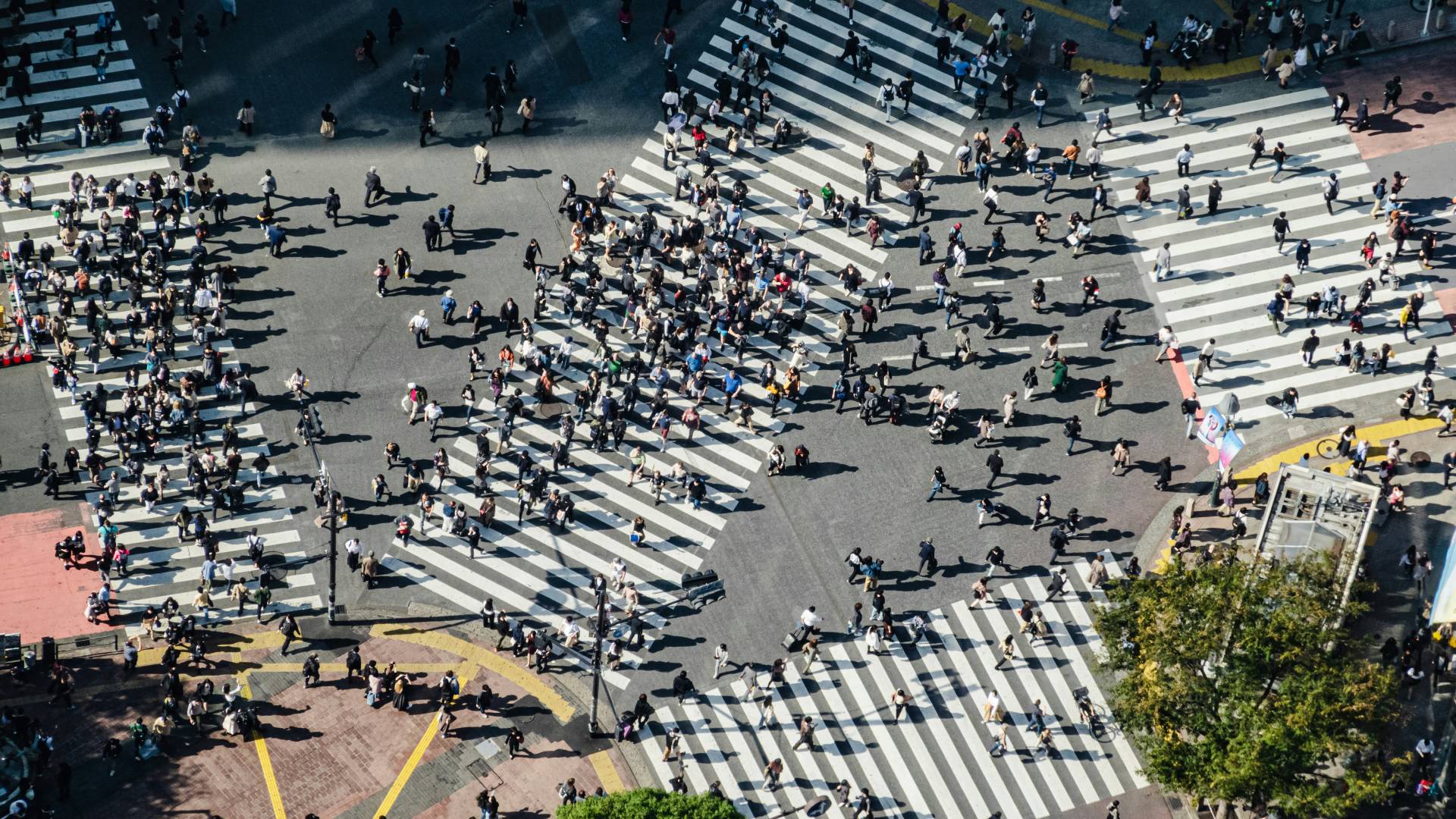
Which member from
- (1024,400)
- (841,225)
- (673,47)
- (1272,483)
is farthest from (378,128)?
(1272,483)

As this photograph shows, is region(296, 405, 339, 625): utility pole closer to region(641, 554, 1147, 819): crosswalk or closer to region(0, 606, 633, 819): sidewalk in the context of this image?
region(0, 606, 633, 819): sidewalk

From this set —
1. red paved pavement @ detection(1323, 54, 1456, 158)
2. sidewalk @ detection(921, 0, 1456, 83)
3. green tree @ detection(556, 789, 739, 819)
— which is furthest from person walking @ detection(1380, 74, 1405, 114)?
green tree @ detection(556, 789, 739, 819)

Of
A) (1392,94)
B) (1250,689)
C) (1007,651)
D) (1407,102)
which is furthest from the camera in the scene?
(1407,102)

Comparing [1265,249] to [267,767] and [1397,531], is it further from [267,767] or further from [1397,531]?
[267,767]

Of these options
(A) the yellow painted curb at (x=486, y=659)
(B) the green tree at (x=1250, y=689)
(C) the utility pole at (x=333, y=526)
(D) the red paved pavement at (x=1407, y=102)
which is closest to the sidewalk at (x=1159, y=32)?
(D) the red paved pavement at (x=1407, y=102)

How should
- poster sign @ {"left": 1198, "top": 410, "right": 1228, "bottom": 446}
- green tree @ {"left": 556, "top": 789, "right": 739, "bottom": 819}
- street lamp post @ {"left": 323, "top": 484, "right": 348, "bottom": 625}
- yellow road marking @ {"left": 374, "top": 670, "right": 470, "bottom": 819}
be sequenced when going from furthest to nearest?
1. poster sign @ {"left": 1198, "top": 410, "right": 1228, "bottom": 446}
2. street lamp post @ {"left": 323, "top": 484, "right": 348, "bottom": 625}
3. yellow road marking @ {"left": 374, "top": 670, "right": 470, "bottom": 819}
4. green tree @ {"left": 556, "top": 789, "right": 739, "bottom": 819}

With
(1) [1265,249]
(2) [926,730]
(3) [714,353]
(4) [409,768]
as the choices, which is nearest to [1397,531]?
(1) [1265,249]
